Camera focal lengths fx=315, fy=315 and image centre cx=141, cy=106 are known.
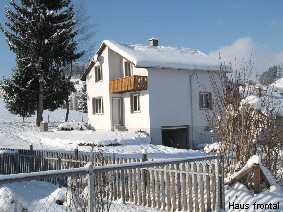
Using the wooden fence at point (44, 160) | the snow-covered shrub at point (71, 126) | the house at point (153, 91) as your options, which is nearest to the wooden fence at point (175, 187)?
the wooden fence at point (44, 160)

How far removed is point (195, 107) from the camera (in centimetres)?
2455

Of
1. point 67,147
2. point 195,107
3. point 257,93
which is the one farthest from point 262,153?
point 195,107

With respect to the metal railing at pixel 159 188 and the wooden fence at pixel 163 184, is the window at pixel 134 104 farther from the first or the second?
the metal railing at pixel 159 188

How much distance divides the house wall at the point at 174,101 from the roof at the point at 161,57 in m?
0.61

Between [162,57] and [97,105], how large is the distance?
7.84 m

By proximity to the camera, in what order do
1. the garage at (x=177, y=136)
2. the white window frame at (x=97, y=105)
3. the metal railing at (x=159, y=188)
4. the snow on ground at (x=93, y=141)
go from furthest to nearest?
1. the white window frame at (x=97, y=105)
2. the garage at (x=177, y=136)
3. the snow on ground at (x=93, y=141)
4. the metal railing at (x=159, y=188)

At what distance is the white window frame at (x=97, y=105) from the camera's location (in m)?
27.1

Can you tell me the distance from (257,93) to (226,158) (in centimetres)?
233

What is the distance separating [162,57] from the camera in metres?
23.8

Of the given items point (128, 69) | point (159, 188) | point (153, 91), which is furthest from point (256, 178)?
point (128, 69)

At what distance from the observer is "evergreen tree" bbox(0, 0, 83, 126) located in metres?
27.8

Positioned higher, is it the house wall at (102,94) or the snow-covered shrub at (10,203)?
the house wall at (102,94)

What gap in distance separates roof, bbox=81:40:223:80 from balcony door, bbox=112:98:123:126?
423 centimetres

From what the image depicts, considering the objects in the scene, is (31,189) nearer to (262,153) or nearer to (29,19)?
(262,153)
